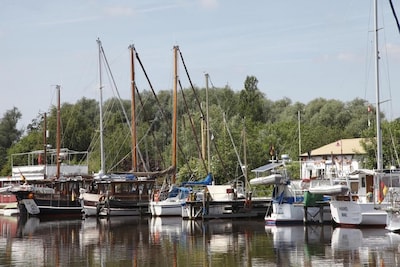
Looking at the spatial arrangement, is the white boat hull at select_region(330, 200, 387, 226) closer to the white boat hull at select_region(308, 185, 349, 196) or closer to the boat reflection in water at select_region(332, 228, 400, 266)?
the white boat hull at select_region(308, 185, 349, 196)

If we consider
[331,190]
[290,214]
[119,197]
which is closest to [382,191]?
[331,190]

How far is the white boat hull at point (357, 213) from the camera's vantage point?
4797cm

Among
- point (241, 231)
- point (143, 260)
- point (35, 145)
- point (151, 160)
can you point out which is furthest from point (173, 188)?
point (35, 145)

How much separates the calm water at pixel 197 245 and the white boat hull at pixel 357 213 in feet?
4.73

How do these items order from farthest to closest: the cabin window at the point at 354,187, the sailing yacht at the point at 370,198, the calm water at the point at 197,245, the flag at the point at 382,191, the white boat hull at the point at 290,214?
the white boat hull at the point at 290,214
the cabin window at the point at 354,187
the sailing yacht at the point at 370,198
the flag at the point at 382,191
the calm water at the point at 197,245

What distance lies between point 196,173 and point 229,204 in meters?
22.2

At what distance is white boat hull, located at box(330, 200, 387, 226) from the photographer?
4797 cm

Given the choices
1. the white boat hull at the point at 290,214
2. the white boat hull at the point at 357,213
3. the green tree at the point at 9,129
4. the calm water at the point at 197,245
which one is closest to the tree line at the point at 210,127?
the green tree at the point at 9,129

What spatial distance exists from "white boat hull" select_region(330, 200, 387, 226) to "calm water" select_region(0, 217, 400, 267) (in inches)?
56.7

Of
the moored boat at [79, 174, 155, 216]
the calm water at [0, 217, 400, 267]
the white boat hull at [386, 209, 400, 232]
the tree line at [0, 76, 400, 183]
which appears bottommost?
the calm water at [0, 217, 400, 267]

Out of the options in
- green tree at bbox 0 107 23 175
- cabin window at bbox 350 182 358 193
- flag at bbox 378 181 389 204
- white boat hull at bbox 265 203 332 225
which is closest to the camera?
flag at bbox 378 181 389 204

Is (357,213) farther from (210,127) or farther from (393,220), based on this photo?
(210,127)

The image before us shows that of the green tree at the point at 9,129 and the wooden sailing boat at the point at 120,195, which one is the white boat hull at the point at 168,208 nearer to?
the wooden sailing boat at the point at 120,195

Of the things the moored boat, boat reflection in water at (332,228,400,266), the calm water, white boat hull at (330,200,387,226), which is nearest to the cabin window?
white boat hull at (330,200,387,226)
